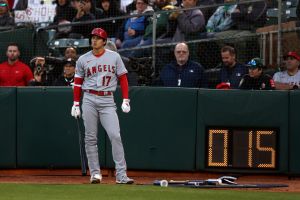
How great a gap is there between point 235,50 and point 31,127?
11.9 feet

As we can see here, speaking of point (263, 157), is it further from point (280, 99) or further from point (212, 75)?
point (212, 75)

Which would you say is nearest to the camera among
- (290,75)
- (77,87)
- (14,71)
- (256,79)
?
(77,87)

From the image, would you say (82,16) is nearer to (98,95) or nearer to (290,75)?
(290,75)

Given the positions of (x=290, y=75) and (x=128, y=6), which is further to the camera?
(x=128, y=6)

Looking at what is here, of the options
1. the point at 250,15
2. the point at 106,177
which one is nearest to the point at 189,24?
the point at 250,15

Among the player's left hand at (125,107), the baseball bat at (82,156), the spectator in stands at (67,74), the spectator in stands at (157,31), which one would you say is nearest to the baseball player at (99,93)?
the player's left hand at (125,107)

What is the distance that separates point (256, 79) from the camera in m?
14.1

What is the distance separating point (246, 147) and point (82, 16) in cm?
518

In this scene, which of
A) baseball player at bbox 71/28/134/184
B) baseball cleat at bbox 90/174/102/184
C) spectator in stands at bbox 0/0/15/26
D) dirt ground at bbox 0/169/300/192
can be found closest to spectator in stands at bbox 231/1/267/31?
dirt ground at bbox 0/169/300/192

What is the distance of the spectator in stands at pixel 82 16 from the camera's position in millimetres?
16500

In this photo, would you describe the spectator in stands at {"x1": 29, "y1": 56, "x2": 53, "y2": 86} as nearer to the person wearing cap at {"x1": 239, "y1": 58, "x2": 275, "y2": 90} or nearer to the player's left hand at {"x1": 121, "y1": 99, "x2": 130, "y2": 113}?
the player's left hand at {"x1": 121, "y1": 99, "x2": 130, "y2": 113}

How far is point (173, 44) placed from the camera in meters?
15.3

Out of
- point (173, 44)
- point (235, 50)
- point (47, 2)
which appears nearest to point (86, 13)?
point (47, 2)

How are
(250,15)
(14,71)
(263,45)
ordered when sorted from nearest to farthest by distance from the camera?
(263,45) < (250,15) < (14,71)
